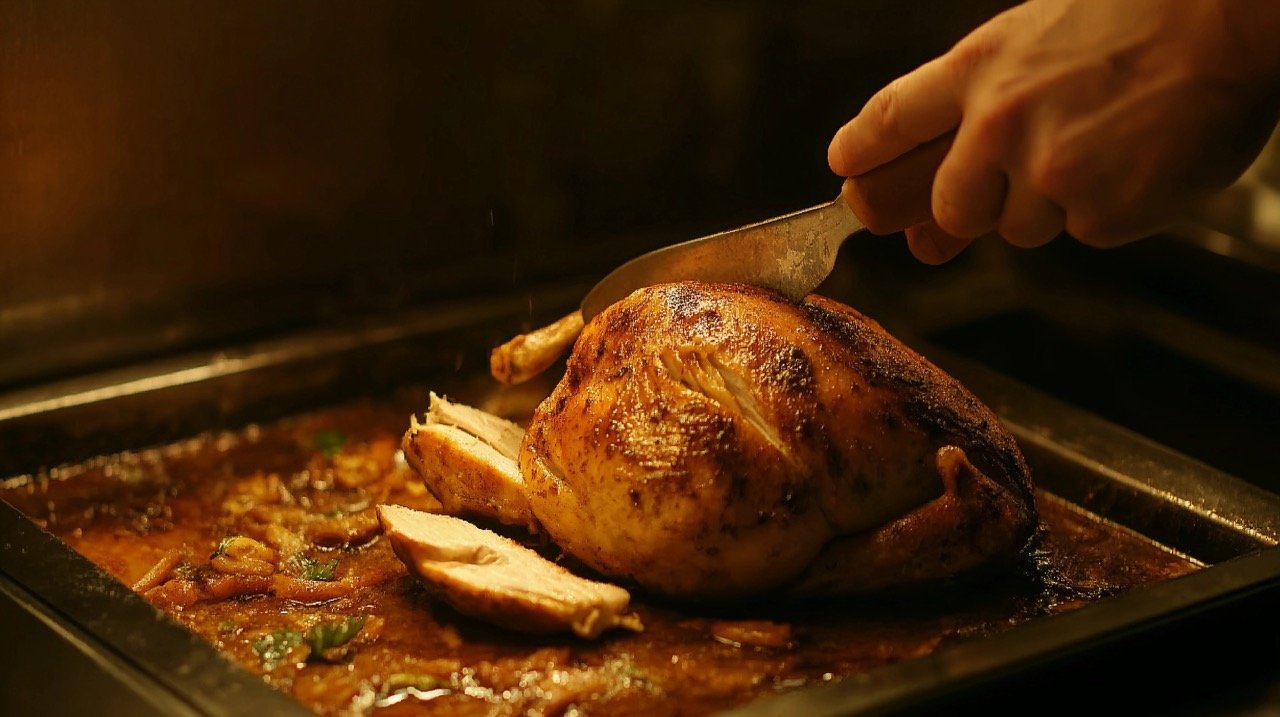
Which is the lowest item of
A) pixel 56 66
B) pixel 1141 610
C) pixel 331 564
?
pixel 331 564

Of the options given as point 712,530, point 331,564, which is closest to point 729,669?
point 712,530

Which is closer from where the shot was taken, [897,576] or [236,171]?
[897,576]

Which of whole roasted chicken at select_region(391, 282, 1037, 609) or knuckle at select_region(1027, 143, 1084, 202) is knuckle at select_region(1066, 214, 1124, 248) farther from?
whole roasted chicken at select_region(391, 282, 1037, 609)

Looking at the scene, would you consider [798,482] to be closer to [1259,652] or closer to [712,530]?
[712,530]

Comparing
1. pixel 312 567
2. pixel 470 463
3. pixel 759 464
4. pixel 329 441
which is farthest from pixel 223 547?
pixel 759 464

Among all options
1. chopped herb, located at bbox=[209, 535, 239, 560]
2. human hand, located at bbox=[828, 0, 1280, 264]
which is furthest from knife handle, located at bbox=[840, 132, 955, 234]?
chopped herb, located at bbox=[209, 535, 239, 560]

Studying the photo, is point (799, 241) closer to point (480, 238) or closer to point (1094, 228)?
point (1094, 228)

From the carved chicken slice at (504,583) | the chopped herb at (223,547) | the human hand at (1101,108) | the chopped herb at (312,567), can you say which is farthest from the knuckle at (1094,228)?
the chopped herb at (223,547)
